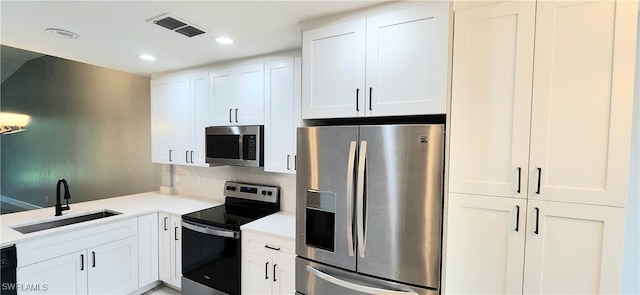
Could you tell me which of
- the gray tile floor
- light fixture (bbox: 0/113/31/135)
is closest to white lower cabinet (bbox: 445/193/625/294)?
the gray tile floor

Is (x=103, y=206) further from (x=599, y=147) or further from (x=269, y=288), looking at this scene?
(x=599, y=147)

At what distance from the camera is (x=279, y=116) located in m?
2.47

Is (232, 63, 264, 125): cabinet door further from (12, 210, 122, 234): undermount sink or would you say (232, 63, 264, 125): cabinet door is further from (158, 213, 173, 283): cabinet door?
(12, 210, 122, 234): undermount sink

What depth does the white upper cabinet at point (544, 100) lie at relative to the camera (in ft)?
4.03

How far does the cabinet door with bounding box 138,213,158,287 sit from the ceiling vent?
1.87m

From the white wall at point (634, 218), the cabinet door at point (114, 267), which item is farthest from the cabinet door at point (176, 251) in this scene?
the white wall at point (634, 218)

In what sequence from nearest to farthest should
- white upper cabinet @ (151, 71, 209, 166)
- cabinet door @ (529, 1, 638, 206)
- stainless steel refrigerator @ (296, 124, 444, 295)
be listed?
cabinet door @ (529, 1, 638, 206) → stainless steel refrigerator @ (296, 124, 444, 295) → white upper cabinet @ (151, 71, 209, 166)

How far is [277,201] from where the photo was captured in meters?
2.79

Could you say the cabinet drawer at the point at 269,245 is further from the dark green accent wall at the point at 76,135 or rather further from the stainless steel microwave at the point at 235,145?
the dark green accent wall at the point at 76,135

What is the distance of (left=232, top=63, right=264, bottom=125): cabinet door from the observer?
2572 millimetres

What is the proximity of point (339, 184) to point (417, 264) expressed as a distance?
0.61m

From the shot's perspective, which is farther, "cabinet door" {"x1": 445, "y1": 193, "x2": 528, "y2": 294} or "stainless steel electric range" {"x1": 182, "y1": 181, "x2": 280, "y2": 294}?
"stainless steel electric range" {"x1": 182, "y1": 181, "x2": 280, "y2": 294}

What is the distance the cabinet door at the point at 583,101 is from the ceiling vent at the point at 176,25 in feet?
6.82

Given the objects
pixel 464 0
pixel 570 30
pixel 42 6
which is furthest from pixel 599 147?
pixel 42 6
